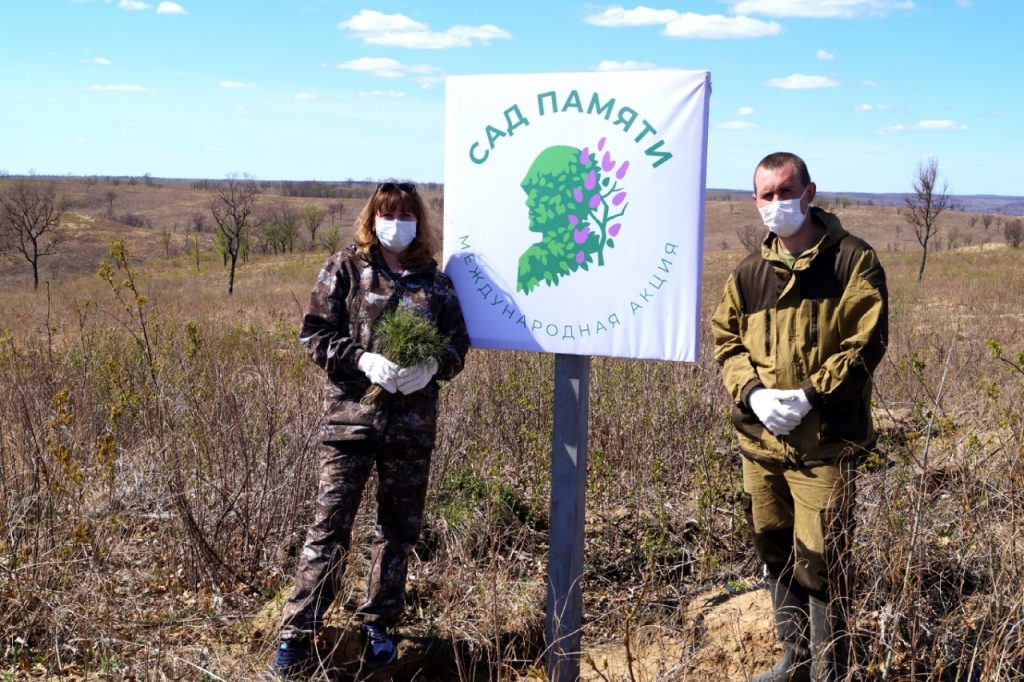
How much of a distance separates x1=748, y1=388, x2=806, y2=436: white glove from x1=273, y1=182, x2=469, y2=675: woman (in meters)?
1.12

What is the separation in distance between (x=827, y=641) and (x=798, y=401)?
889mm

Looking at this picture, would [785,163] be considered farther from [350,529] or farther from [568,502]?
[350,529]

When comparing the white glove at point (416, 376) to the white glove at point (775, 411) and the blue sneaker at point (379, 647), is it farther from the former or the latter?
the white glove at point (775, 411)

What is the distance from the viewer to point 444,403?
5648mm

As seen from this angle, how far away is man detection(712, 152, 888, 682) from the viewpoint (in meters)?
2.83

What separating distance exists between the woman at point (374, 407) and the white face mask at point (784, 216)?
1206 mm

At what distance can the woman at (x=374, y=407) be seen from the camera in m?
3.13

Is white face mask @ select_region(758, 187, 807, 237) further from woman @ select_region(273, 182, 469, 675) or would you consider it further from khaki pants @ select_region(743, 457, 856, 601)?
woman @ select_region(273, 182, 469, 675)

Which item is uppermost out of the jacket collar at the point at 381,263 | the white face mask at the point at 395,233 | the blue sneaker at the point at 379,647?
the white face mask at the point at 395,233

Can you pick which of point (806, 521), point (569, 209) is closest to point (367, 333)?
point (569, 209)

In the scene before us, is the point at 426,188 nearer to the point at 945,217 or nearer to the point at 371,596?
the point at 371,596

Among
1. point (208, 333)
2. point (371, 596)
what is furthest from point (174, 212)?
point (371, 596)

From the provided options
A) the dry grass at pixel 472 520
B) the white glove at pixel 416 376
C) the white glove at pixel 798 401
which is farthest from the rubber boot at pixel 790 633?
the white glove at pixel 416 376

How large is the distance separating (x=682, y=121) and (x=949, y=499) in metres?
2.16
